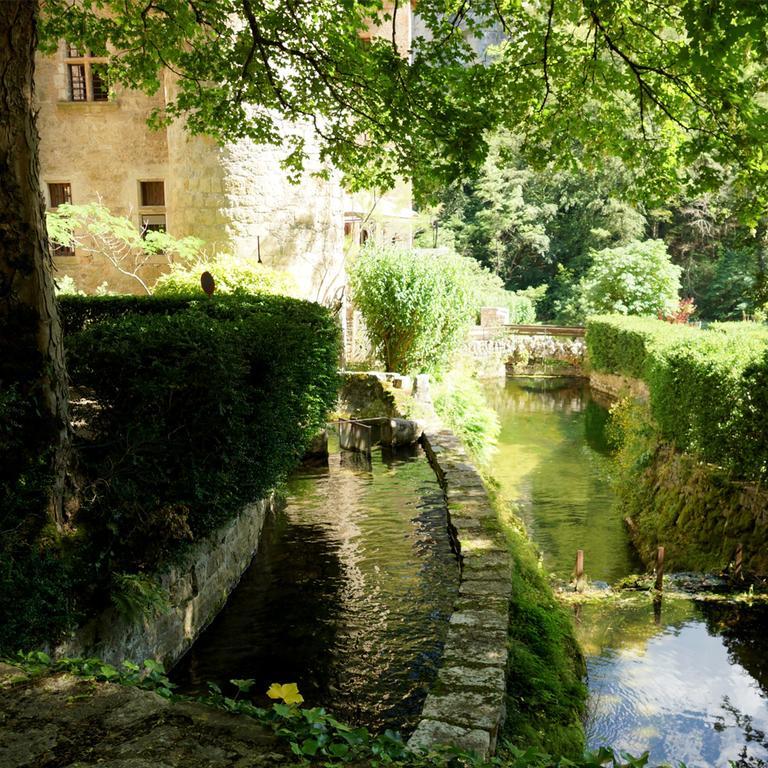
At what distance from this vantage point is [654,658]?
21.3 ft

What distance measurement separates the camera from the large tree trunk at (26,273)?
11.7 ft

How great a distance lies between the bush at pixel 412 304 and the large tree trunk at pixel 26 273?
419 inches

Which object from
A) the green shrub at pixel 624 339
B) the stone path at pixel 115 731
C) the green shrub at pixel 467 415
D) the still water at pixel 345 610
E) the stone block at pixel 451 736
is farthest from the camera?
the green shrub at pixel 624 339

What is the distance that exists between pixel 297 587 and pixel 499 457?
9.39m

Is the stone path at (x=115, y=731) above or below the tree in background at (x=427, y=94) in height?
below

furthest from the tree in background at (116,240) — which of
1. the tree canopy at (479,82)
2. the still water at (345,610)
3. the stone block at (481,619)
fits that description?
the stone block at (481,619)

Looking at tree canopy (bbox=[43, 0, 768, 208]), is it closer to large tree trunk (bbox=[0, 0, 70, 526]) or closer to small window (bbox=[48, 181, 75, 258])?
large tree trunk (bbox=[0, 0, 70, 526])

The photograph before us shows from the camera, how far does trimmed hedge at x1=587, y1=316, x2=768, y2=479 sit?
789 cm

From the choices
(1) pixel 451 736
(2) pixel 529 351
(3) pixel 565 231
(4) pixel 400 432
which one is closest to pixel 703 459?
(4) pixel 400 432

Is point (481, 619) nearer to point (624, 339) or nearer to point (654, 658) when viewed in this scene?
point (654, 658)

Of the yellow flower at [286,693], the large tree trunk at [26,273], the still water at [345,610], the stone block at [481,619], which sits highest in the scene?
the large tree trunk at [26,273]

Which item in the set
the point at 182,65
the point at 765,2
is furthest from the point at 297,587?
the point at 182,65

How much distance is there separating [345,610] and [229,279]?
780cm

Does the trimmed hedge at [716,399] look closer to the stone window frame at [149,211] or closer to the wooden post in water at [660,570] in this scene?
the wooden post in water at [660,570]
